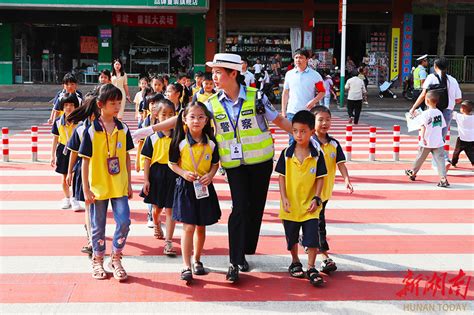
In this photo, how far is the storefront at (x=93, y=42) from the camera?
2834 centimetres

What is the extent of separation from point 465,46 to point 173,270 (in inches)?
1124

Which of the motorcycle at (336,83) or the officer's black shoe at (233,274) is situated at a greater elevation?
the motorcycle at (336,83)

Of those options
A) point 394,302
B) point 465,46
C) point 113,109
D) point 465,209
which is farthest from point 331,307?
point 465,46

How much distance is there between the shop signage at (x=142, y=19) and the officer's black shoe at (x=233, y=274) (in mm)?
23962

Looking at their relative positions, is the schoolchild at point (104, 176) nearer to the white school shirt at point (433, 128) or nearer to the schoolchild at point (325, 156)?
the schoolchild at point (325, 156)

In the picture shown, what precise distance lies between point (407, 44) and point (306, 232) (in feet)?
85.8

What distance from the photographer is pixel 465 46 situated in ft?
104

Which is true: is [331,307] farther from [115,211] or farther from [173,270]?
[115,211]

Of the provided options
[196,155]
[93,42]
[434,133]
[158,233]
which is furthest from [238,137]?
[93,42]

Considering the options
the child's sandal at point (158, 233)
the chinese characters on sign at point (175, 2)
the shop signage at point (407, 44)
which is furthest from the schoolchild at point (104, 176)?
the shop signage at point (407, 44)

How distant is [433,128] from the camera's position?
9.98 meters

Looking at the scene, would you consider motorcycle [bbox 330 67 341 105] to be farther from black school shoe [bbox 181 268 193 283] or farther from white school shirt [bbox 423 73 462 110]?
black school shoe [bbox 181 268 193 283]

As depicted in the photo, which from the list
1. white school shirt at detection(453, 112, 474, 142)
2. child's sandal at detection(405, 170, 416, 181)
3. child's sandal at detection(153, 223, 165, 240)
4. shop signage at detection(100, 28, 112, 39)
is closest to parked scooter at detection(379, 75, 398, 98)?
shop signage at detection(100, 28, 112, 39)

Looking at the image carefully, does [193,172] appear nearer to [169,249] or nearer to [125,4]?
[169,249]
